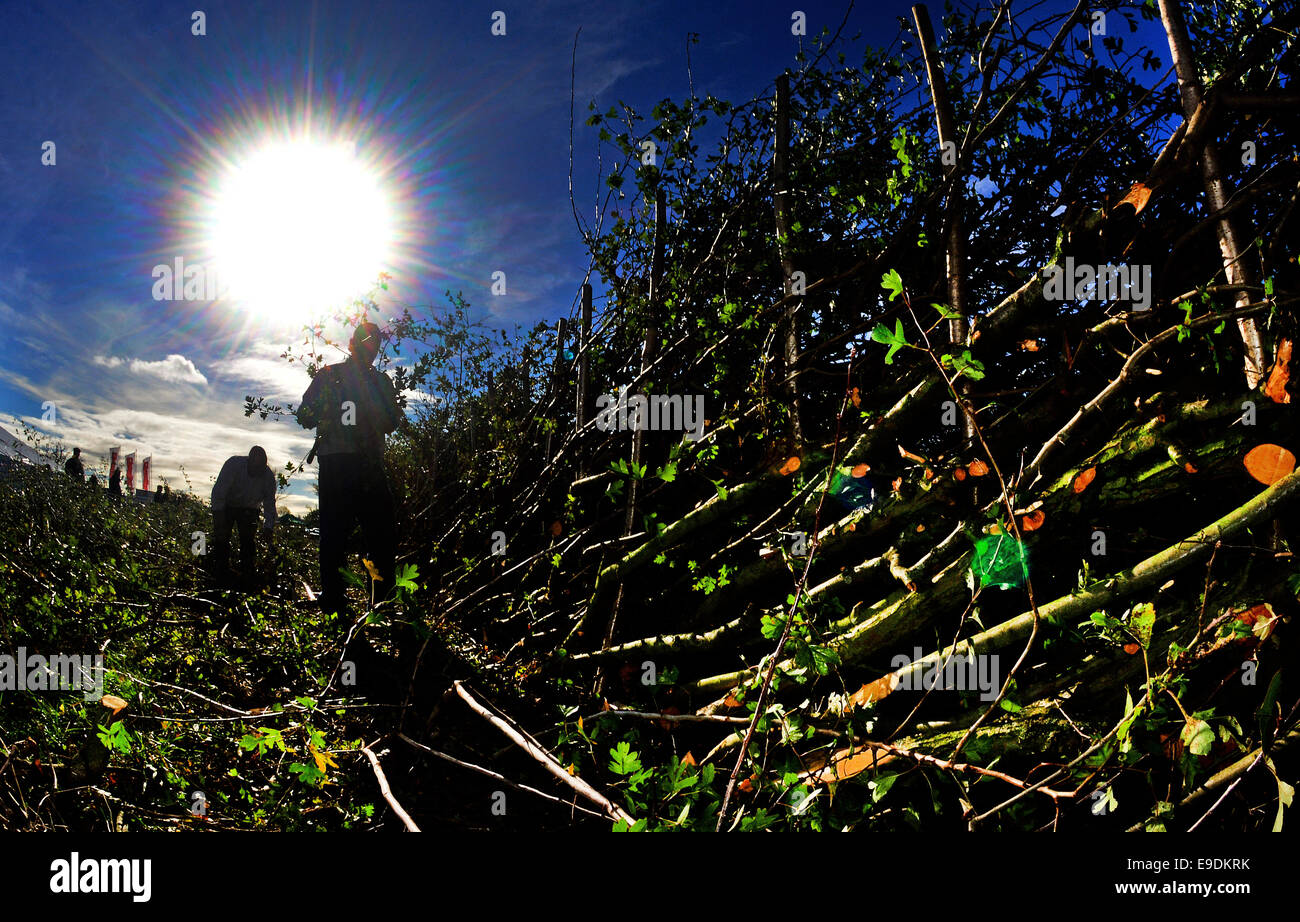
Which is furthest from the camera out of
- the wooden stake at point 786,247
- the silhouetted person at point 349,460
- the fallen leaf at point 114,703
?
the silhouetted person at point 349,460

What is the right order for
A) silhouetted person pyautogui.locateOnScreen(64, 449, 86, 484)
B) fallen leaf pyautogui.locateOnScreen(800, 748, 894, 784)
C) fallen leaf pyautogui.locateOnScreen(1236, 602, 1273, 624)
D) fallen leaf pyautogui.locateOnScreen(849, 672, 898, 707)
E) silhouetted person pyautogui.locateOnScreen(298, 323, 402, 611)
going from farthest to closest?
silhouetted person pyautogui.locateOnScreen(64, 449, 86, 484), silhouetted person pyautogui.locateOnScreen(298, 323, 402, 611), fallen leaf pyautogui.locateOnScreen(849, 672, 898, 707), fallen leaf pyautogui.locateOnScreen(800, 748, 894, 784), fallen leaf pyautogui.locateOnScreen(1236, 602, 1273, 624)

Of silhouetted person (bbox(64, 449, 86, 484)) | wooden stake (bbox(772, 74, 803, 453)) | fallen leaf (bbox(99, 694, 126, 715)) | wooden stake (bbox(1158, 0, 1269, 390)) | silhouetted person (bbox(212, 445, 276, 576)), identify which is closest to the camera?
wooden stake (bbox(1158, 0, 1269, 390))

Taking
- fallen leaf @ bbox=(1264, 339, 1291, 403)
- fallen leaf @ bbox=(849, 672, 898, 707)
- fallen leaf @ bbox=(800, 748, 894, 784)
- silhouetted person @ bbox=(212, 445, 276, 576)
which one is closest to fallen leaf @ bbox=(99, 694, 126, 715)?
fallen leaf @ bbox=(800, 748, 894, 784)

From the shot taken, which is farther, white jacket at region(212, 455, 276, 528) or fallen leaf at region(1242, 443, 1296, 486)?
white jacket at region(212, 455, 276, 528)

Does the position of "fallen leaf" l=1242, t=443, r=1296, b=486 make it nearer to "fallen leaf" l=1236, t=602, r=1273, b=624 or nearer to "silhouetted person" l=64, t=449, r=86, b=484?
"fallen leaf" l=1236, t=602, r=1273, b=624

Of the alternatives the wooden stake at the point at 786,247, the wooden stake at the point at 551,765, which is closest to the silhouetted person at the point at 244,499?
the wooden stake at the point at 551,765

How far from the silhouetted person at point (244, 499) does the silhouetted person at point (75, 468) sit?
3.54 meters

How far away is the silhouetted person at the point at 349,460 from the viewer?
4.16m

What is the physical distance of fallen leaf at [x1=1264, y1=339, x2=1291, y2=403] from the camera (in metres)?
1.30

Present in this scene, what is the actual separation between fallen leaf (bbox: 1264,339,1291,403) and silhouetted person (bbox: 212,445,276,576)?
24.8 feet

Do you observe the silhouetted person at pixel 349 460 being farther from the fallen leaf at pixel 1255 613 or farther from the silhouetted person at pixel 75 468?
the silhouetted person at pixel 75 468

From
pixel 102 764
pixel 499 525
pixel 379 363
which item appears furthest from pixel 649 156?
pixel 102 764

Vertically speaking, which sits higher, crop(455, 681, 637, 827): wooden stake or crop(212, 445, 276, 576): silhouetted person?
crop(212, 445, 276, 576): silhouetted person

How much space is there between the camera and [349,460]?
4215mm
